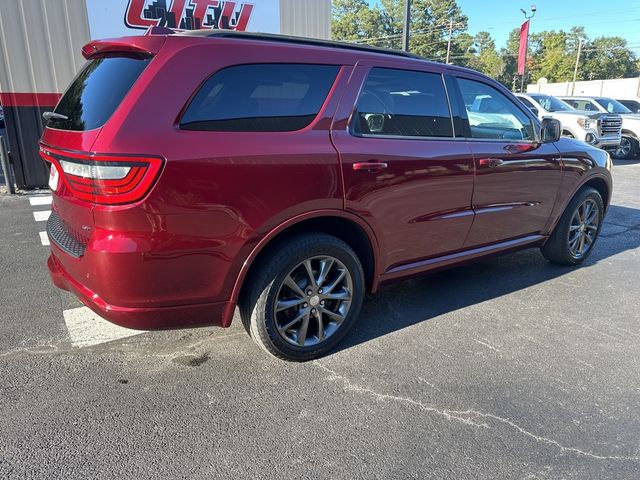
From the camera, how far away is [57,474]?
209cm

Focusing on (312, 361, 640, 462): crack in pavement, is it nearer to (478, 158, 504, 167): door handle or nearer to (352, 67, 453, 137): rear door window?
(352, 67, 453, 137): rear door window

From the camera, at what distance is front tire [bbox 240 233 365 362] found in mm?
2760

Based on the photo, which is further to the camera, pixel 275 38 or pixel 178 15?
pixel 178 15

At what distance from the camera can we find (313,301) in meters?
2.97

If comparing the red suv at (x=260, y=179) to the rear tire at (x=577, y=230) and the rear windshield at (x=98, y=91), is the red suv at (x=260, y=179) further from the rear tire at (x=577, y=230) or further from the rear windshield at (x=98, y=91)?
the rear tire at (x=577, y=230)

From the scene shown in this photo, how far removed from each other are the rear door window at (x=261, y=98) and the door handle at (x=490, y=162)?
140cm

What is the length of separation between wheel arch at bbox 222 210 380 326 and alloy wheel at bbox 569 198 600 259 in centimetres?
258

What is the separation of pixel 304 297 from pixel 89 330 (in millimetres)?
1622

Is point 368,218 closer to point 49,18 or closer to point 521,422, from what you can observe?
point 521,422

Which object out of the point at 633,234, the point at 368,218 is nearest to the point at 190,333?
the point at 368,218

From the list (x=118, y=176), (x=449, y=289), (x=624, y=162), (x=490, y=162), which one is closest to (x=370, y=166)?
(x=490, y=162)

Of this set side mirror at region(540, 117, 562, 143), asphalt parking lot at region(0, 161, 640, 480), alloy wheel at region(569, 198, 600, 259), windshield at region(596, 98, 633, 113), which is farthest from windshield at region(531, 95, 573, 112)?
asphalt parking lot at region(0, 161, 640, 480)

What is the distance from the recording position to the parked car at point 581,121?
43.5 ft

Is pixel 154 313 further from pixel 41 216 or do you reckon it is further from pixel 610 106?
pixel 610 106
